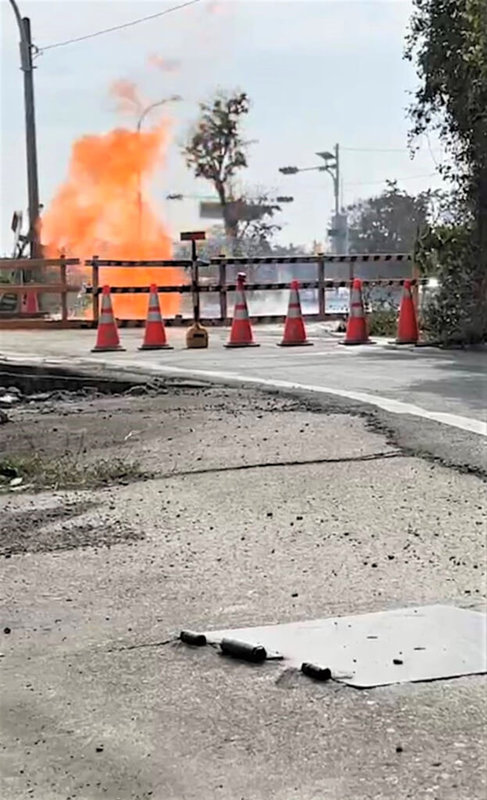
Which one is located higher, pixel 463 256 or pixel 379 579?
pixel 463 256

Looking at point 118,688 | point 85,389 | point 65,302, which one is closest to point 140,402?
point 85,389

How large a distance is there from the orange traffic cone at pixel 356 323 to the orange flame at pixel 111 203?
1361cm

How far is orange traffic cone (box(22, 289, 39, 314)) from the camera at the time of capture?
74.8ft

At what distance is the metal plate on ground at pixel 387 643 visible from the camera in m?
3.57

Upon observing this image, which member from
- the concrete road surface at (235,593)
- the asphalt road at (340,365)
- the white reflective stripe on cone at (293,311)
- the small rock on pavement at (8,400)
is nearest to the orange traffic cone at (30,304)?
the asphalt road at (340,365)

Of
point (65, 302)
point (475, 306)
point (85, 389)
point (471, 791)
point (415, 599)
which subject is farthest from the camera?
point (65, 302)

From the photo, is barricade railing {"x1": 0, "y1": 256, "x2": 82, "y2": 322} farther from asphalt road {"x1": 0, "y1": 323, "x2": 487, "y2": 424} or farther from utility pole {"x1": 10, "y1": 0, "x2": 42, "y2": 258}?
asphalt road {"x1": 0, "y1": 323, "x2": 487, "y2": 424}

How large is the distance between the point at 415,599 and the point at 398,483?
1.78 m

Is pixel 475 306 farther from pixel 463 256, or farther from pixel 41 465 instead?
pixel 41 465

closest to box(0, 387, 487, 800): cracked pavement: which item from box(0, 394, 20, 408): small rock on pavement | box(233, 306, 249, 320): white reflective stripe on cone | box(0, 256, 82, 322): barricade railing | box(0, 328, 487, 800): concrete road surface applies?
box(0, 328, 487, 800): concrete road surface

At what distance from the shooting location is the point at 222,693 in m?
3.50

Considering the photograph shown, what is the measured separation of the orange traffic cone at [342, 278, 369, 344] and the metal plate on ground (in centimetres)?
1067

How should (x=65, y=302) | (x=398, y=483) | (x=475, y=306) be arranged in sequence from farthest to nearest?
1. (x=65, y=302)
2. (x=475, y=306)
3. (x=398, y=483)

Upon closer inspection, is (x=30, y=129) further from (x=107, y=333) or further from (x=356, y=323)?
(x=356, y=323)
